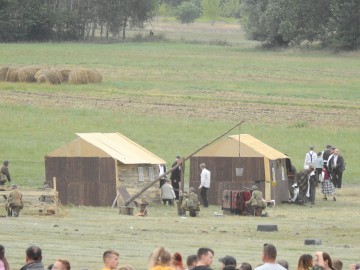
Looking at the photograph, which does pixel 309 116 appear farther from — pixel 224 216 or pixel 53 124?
pixel 224 216

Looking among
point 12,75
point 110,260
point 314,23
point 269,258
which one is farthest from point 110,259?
point 314,23

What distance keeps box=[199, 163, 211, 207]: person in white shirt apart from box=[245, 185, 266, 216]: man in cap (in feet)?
10.3

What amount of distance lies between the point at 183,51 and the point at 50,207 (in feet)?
227

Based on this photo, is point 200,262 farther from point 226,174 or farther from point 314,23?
point 314,23

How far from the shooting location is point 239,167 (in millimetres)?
38312

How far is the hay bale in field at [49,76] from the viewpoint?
2677 inches

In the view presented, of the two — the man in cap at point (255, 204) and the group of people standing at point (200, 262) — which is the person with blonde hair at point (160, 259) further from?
the man in cap at point (255, 204)

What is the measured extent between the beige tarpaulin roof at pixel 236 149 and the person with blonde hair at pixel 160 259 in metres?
23.1

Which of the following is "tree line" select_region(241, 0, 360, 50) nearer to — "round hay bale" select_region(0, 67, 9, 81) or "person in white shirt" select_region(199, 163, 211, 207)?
"round hay bale" select_region(0, 67, 9, 81)

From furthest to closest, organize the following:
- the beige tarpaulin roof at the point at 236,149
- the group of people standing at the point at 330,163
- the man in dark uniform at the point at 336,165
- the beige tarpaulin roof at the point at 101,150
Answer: the man in dark uniform at the point at 336,165
the group of people standing at the point at 330,163
the beige tarpaulin roof at the point at 236,149
the beige tarpaulin roof at the point at 101,150

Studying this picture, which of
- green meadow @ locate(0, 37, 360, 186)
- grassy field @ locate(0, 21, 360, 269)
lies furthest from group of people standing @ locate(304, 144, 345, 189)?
green meadow @ locate(0, 37, 360, 186)

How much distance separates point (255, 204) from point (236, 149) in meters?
4.47

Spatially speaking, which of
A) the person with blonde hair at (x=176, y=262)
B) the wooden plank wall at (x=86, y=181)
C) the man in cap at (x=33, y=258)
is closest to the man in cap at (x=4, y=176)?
the wooden plank wall at (x=86, y=181)

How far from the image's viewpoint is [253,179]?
38.2 metres
